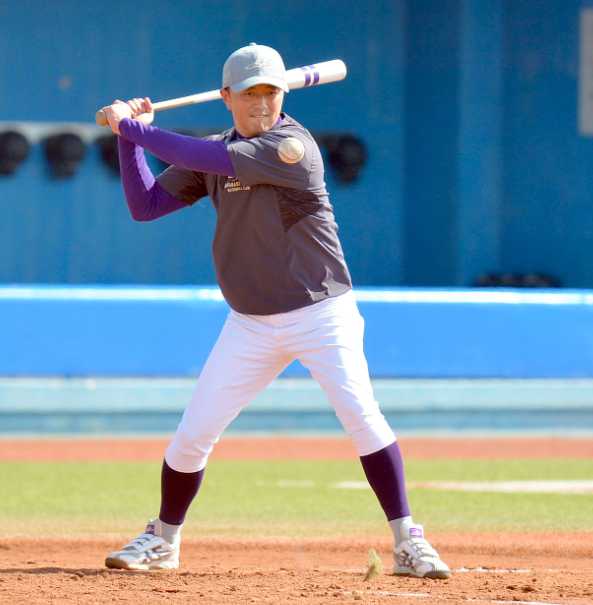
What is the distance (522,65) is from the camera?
1291 cm

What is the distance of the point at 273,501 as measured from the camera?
5961 millimetres

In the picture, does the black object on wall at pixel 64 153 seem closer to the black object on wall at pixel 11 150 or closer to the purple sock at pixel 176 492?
the black object on wall at pixel 11 150

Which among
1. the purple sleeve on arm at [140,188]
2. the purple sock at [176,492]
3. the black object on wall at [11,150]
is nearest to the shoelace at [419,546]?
the purple sock at [176,492]

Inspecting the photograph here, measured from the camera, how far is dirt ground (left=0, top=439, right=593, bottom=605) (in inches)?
135

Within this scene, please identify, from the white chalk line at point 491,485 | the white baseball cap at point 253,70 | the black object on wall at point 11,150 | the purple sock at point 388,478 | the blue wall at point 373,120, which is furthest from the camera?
the black object on wall at point 11,150

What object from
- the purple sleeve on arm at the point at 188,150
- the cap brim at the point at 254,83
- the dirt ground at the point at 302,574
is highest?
the cap brim at the point at 254,83

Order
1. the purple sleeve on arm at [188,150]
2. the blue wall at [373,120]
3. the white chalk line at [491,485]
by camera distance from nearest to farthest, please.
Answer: the purple sleeve on arm at [188,150], the white chalk line at [491,485], the blue wall at [373,120]

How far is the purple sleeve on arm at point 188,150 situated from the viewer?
351cm

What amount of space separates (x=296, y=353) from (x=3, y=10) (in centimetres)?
1066

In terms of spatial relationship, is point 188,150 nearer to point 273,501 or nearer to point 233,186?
point 233,186

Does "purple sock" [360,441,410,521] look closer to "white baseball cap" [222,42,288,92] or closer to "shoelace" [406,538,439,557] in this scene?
"shoelace" [406,538,439,557]

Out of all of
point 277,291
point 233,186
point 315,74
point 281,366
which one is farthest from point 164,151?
point 315,74

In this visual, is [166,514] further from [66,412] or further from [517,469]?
[66,412]

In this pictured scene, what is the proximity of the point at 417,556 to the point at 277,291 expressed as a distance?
1046 mm
